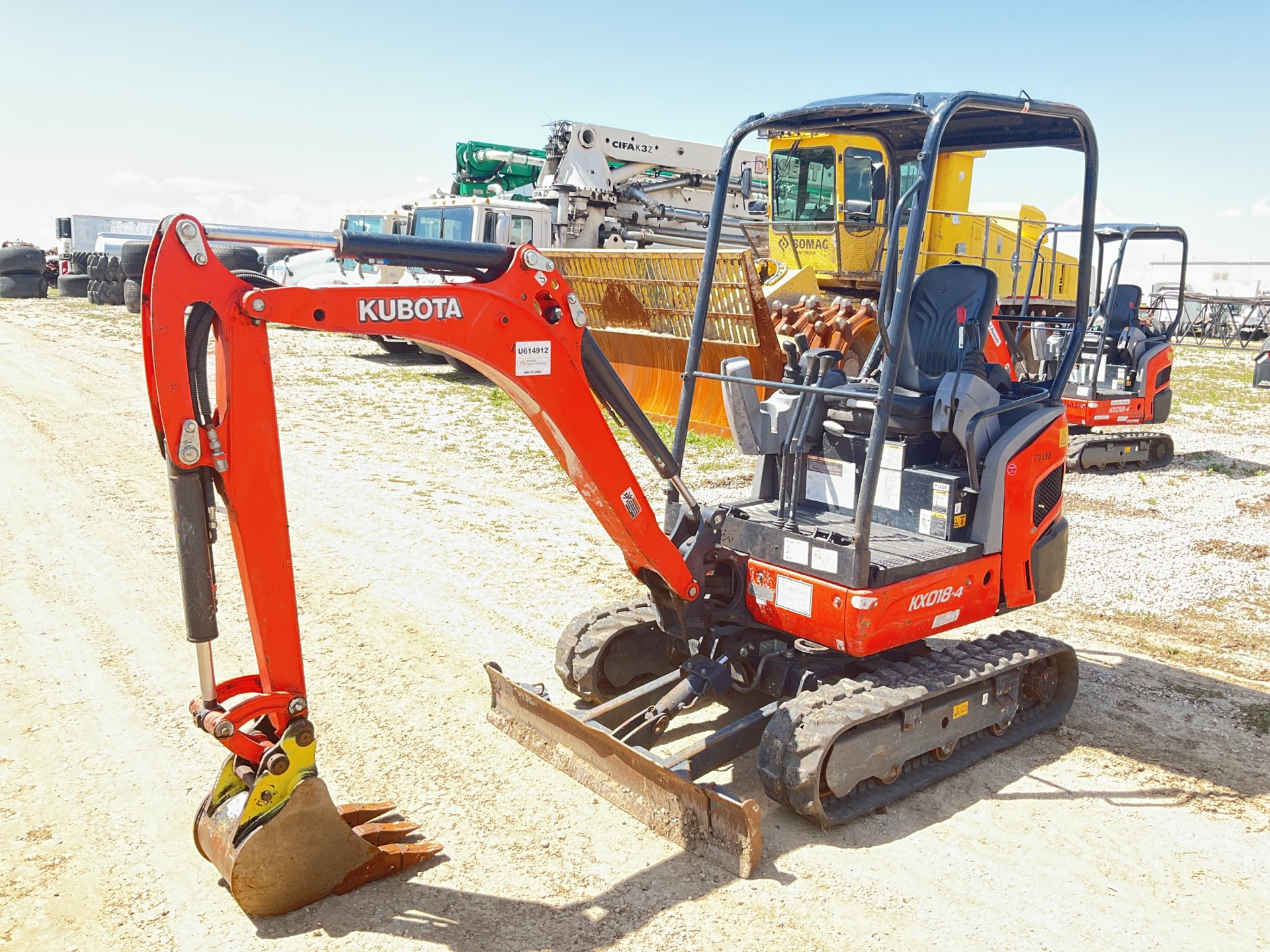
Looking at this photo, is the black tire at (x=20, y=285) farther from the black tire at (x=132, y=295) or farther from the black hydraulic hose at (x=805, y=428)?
the black hydraulic hose at (x=805, y=428)

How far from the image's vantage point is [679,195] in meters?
19.0

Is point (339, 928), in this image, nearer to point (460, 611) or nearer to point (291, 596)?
point (291, 596)

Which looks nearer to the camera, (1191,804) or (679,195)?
(1191,804)

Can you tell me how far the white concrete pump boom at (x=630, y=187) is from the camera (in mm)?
17078

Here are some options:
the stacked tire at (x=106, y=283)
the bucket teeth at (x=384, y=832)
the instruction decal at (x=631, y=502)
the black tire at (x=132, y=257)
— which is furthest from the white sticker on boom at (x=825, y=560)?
the stacked tire at (x=106, y=283)

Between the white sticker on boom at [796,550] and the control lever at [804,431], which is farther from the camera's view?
the control lever at [804,431]

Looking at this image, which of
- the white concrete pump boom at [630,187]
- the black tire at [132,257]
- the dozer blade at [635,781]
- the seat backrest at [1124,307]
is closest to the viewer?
the dozer blade at [635,781]

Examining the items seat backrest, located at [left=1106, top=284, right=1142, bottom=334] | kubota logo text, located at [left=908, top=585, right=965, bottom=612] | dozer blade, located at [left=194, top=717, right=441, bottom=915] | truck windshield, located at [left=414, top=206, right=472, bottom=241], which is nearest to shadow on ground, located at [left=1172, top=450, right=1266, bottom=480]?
seat backrest, located at [left=1106, top=284, right=1142, bottom=334]

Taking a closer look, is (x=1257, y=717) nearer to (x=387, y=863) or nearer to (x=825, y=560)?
(x=825, y=560)

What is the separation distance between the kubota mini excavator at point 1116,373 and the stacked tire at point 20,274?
86.2ft

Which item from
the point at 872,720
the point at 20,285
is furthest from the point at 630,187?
the point at 20,285

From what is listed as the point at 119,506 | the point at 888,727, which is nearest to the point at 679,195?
the point at 119,506

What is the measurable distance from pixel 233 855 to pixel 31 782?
4.69 feet

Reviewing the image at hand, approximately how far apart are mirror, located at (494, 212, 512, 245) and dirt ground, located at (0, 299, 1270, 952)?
23.9ft
